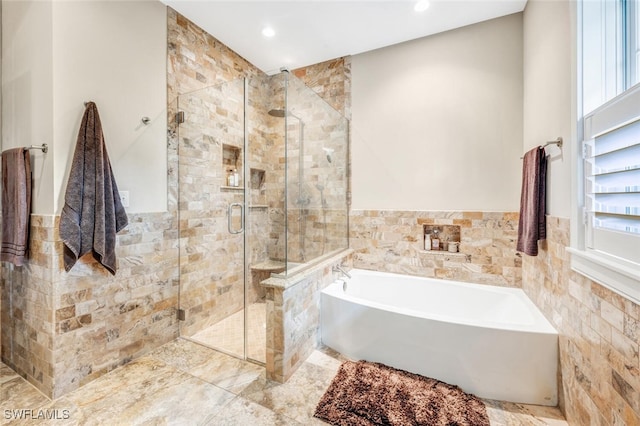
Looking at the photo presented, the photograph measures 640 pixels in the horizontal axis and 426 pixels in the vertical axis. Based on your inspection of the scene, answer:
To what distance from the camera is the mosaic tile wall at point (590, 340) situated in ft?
3.25

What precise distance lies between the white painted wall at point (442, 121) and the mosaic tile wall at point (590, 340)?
0.87 m

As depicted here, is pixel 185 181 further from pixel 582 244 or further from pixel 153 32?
pixel 582 244

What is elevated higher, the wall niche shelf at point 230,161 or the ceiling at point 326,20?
the ceiling at point 326,20

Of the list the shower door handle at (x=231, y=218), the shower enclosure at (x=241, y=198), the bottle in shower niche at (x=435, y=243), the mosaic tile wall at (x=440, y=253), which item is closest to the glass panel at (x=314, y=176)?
the shower enclosure at (x=241, y=198)

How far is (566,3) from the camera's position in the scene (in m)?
1.53

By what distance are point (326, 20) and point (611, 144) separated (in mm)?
2298

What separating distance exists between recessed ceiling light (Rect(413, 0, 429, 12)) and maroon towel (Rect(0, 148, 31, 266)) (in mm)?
3062

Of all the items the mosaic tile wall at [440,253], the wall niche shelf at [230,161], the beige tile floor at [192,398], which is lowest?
the beige tile floor at [192,398]

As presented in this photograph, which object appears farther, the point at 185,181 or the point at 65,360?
the point at 185,181

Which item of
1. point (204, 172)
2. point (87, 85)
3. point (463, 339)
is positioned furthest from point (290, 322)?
point (87, 85)

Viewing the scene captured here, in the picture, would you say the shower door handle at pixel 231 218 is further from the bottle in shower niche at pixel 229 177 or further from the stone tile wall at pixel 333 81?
the stone tile wall at pixel 333 81

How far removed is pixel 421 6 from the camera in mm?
2254

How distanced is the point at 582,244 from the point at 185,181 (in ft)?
9.12

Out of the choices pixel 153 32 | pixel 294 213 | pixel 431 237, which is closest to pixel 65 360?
pixel 294 213
